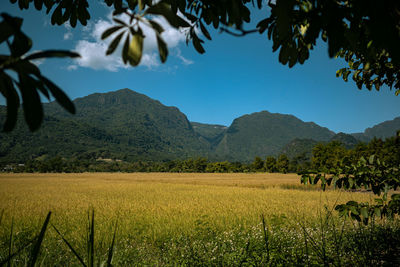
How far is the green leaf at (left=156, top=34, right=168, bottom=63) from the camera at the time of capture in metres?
0.62

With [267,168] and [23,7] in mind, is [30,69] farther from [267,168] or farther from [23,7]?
[267,168]

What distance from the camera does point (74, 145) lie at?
558 ft

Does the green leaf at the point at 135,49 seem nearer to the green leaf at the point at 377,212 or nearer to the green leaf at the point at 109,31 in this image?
the green leaf at the point at 109,31

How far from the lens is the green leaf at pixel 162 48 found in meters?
0.62

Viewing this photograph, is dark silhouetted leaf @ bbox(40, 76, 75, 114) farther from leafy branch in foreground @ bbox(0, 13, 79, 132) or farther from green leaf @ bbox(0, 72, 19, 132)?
green leaf @ bbox(0, 72, 19, 132)

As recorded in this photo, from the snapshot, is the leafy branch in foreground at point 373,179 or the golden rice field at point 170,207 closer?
the leafy branch in foreground at point 373,179

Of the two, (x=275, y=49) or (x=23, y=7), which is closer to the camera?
(x=275, y=49)

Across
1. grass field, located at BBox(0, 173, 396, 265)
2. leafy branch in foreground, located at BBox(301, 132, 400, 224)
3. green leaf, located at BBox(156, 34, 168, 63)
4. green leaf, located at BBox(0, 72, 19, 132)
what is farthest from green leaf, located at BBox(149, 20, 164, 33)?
leafy branch in foreground, located at BBox(301, 132, 400, 224)

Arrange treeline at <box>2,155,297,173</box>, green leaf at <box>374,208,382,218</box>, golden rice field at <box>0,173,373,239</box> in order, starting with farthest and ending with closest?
treeline at <box>2,155,297,173</box>
golden rice field at <box>0,173,373,239</box>
green leaf at <box>374,208,382,218</box>

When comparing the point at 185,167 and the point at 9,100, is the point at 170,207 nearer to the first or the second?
the point at 9,100

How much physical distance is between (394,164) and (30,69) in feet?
11.6

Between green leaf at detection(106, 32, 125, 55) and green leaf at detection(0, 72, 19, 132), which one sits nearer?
green leaf at detection(0, 72, 19, 132)

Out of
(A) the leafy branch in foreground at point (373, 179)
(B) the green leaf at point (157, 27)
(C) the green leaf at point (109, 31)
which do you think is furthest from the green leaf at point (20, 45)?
(A) the leafy branch in foreground at point (373, 179)

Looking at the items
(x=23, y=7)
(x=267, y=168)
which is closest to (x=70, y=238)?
(x=23, y=7)
